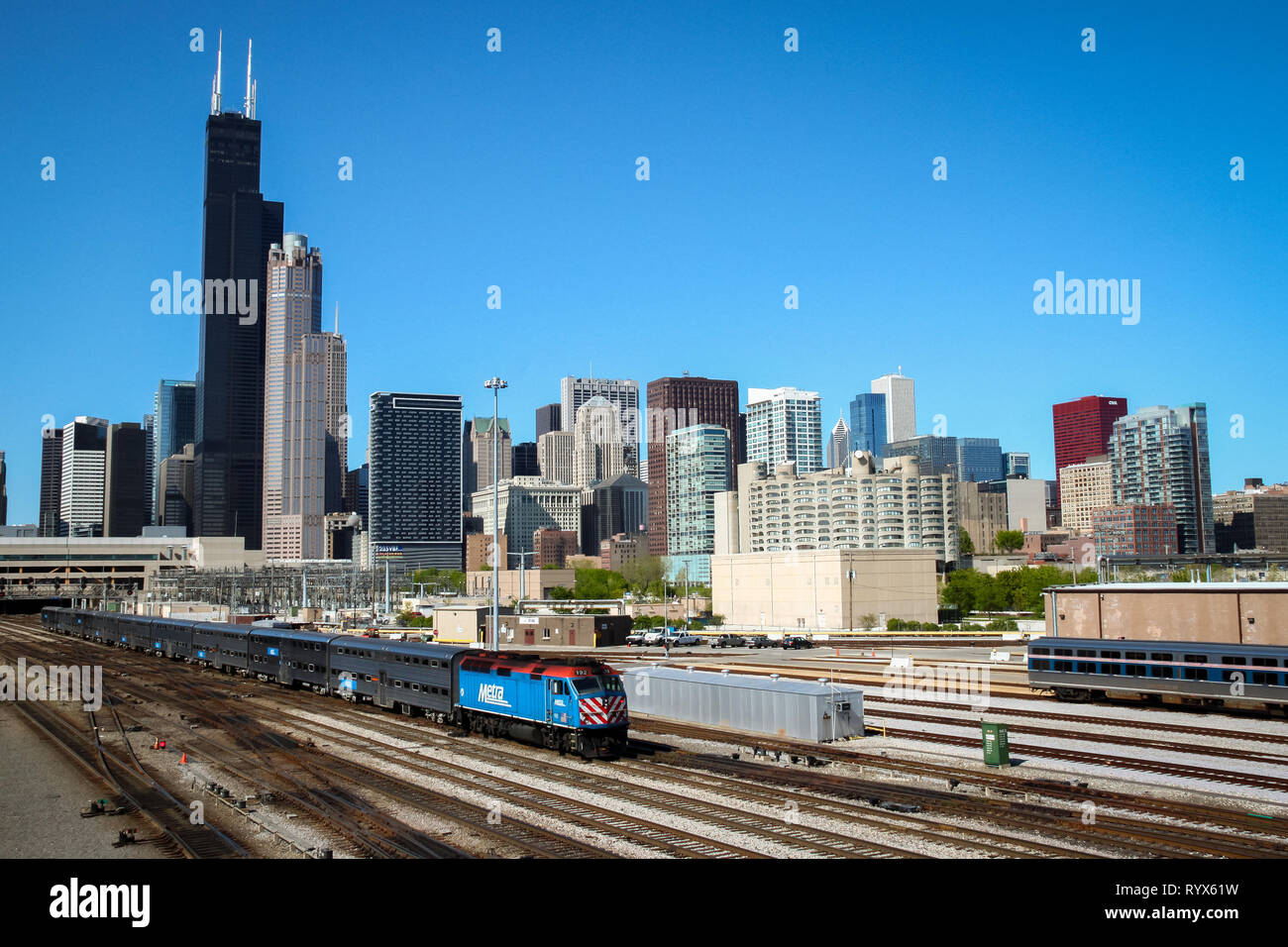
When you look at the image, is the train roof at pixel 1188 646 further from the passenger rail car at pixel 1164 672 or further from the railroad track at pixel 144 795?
the railroad track at pixel 144 795

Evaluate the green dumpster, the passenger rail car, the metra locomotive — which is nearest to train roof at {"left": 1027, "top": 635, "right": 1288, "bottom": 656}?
the passenger rail car

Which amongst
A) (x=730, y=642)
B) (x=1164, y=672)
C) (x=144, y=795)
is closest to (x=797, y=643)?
(x=730, y=642)

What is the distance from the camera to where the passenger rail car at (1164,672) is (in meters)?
38.2

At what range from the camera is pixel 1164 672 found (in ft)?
134

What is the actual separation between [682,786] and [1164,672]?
2538cm

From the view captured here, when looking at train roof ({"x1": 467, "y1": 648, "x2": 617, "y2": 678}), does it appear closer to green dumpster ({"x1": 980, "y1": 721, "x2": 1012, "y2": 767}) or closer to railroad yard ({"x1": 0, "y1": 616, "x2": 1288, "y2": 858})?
railroad yard ({"x1": 0, "y1": 616, "x2": 1288, "y2": 858})

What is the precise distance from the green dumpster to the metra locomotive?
39.0ft

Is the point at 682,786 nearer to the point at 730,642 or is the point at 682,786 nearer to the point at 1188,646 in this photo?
the point at 1188,646

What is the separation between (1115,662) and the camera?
140 feet

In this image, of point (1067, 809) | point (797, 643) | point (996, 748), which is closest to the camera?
point (1067, 809)

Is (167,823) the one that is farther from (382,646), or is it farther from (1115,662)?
(1115,662)

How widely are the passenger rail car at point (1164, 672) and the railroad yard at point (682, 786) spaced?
3.23 feet
